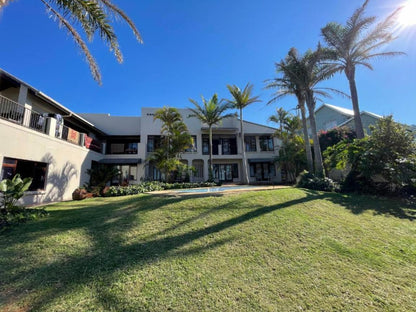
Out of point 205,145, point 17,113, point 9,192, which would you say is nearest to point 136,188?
point 9,192

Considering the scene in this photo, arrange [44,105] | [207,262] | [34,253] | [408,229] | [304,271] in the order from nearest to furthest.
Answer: [304,271] < [207,262] < [34,253] < [408,229] < [44,105]

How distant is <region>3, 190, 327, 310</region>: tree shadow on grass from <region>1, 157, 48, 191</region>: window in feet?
19.2

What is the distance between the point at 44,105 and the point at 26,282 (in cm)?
1464

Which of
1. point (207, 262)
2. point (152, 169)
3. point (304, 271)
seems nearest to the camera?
point (304, 271)

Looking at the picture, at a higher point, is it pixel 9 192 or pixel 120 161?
pixel 120 161

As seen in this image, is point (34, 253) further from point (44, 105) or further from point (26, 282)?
point (44, 105)

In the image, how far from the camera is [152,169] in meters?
20.2

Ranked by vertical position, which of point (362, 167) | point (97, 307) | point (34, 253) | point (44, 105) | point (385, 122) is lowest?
point (97, 307)

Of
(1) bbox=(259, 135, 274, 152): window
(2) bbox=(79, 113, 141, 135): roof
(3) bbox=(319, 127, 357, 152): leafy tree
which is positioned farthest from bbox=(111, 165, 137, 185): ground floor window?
(3) bbox=(319, 127, 357, 152): leafy tree

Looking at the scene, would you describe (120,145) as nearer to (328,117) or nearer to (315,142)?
(315,142)

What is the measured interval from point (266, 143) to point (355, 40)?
1274 centimetres

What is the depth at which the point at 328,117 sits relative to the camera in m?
24.5

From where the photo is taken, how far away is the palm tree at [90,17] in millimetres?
6930

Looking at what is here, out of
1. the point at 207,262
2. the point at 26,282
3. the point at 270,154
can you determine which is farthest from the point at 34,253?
the point at 270,154
